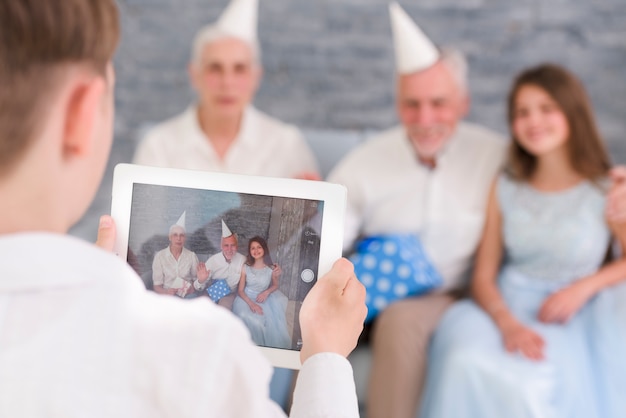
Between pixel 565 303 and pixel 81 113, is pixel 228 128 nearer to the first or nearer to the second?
pixel 565 303

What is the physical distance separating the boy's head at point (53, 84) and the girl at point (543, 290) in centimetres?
133

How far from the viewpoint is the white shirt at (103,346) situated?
49cm

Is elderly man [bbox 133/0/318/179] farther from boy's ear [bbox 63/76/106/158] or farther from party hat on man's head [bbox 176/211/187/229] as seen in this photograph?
boy's ear [bbox 63/76/106/158]

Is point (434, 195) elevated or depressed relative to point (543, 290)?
elevated

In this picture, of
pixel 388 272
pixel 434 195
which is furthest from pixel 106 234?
pixel 434 195

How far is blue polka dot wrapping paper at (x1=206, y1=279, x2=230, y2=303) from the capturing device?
33.6 inches

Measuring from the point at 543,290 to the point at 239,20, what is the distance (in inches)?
52.4

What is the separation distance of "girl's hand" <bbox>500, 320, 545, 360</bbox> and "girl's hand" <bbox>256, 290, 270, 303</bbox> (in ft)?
3.47

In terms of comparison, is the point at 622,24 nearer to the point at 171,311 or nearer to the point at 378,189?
the point at 378,189

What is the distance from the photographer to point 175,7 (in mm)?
2945

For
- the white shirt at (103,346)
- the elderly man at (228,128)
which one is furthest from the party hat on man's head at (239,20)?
the white shirt at (103,346)

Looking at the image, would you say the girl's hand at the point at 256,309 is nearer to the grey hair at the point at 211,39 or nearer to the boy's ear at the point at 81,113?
the boy's ear at the point at 81,113

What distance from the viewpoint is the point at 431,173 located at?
215 centimetres

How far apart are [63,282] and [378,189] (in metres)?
1.73
